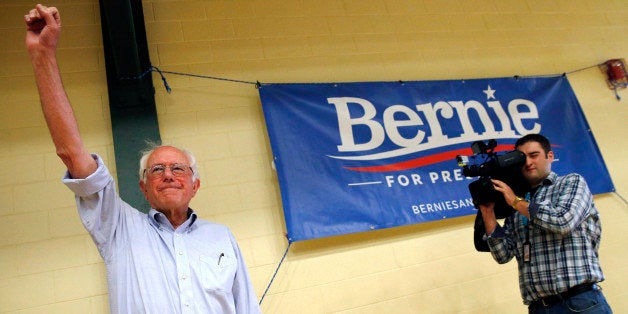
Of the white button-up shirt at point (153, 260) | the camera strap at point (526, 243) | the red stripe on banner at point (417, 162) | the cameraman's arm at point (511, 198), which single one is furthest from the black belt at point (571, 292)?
the white button-up shirt at point (153, 260)

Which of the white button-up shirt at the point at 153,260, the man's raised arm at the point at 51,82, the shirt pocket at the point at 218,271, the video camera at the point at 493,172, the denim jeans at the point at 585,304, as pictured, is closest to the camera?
the man's raised arm at the point at 51,82

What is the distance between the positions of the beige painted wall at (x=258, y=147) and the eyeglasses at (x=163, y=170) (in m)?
0.73

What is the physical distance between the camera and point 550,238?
189 cm

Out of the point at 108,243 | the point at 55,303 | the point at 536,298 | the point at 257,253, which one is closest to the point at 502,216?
the point at 536,298

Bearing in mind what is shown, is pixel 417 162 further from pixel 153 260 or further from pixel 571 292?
pixel 153 260

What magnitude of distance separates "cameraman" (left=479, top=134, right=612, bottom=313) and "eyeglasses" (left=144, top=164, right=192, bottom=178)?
1.22 m

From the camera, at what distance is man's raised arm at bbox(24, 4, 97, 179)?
1.16 m

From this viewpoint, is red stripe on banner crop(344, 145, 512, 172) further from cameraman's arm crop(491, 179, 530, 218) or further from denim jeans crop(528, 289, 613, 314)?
denim jeans crop(528, 289, 613, 314)

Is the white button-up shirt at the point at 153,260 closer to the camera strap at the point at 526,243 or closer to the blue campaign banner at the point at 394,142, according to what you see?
the blue campaign banner at the point at 394,142

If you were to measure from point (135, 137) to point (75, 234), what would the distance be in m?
0.51

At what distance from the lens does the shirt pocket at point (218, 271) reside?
140 cm

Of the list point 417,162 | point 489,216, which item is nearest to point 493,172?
point 489,216

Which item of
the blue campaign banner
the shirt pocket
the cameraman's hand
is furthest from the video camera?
the shirt pocket

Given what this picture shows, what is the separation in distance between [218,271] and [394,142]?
1.45 m
